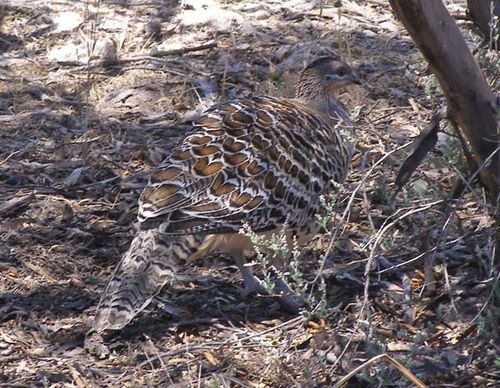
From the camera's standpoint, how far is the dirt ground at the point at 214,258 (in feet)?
17.9

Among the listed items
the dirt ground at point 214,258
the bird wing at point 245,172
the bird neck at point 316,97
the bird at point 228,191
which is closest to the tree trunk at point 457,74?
the dirt ground at point 214,258

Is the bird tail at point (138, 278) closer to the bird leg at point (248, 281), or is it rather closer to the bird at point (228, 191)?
the bird at point (228, 191)

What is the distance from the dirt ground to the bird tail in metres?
0.24

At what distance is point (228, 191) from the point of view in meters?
6.21

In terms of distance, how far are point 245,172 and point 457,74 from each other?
1.87m

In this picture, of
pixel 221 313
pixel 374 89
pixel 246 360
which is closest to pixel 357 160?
pixel 374 89

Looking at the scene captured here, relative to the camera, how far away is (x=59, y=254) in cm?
698

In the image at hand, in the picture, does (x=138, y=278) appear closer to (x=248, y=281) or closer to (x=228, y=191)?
(x=228, y=191)

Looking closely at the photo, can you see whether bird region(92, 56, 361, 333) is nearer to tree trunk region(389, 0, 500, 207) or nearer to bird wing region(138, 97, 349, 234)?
bird wing region(138, 97, 349, 234)

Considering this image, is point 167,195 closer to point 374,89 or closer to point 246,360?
point 246,360

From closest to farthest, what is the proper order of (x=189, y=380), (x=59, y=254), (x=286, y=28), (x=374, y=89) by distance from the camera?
1. (x=189, y=380)
2. (x=59, y=254)
3. (x=374, y=89)
4. (x=286, y=28)

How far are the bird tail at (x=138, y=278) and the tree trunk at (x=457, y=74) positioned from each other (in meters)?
1.90

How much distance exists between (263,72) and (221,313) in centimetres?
331

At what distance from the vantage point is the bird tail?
590 cm
